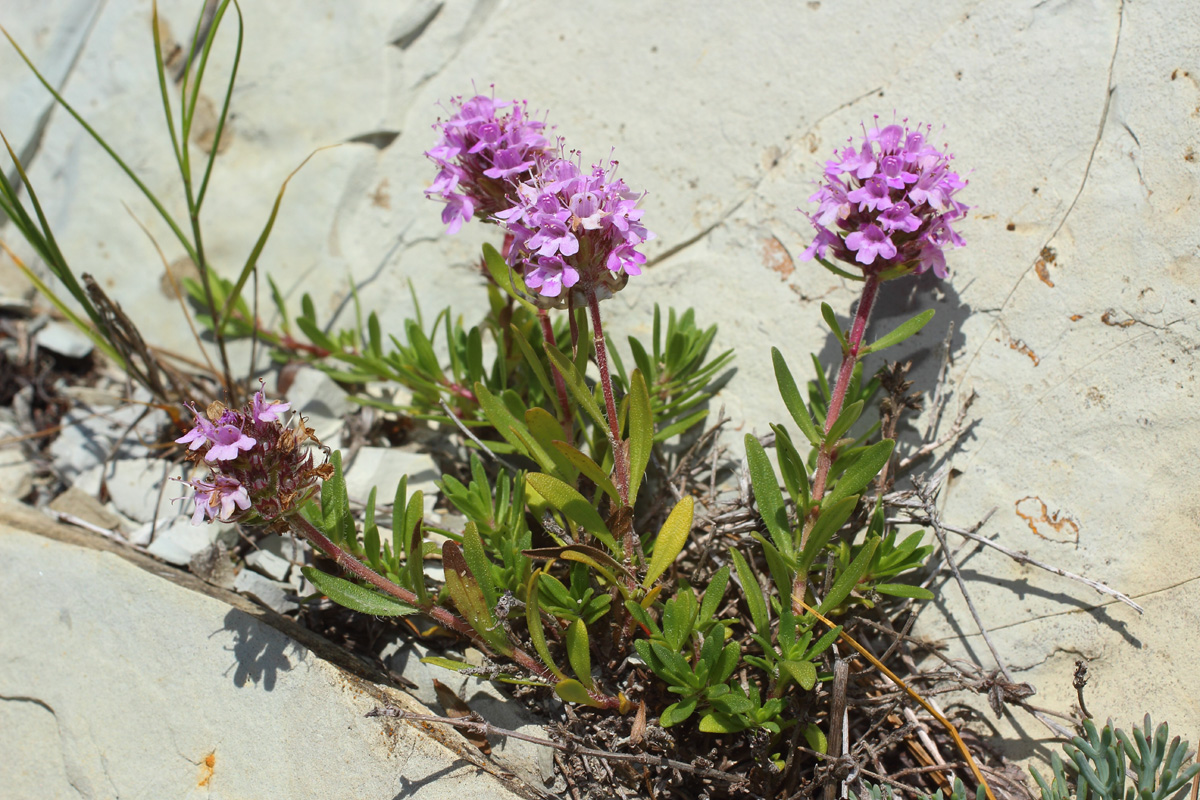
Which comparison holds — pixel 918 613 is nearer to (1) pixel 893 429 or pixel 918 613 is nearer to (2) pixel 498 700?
(1) pixel 893 429

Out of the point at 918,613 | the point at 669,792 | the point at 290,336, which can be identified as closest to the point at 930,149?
the point at 918,613

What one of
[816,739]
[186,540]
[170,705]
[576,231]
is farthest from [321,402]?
[816,739]

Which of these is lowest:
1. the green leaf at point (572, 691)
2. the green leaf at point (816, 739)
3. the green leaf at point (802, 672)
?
the green leaf at point (572, 691)

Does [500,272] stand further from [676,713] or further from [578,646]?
[676,713]

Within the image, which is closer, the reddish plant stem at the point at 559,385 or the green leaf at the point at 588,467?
the green leaf at the point at 588,467

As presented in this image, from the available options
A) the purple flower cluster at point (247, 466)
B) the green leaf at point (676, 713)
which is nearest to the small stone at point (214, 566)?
the purple flower cluster at point (247, 466)

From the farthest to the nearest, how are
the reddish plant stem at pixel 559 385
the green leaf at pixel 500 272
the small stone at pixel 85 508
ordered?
the small stone at pixel 85 508 < the reddish plant stem at pixel 559 385 < the green leaf at pixel 500 272

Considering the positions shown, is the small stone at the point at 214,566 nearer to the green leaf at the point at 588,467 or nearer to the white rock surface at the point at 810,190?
the white rock surface at the point at 810,190
